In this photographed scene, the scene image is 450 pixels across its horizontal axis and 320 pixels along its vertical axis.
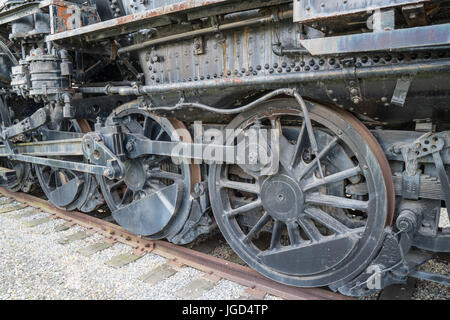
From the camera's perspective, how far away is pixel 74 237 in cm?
416

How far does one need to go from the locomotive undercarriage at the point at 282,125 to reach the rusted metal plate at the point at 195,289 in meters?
0.43

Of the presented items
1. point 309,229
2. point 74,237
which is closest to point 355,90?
point 309,229

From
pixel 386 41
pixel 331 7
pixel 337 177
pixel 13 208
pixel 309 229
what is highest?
pixel 331 7

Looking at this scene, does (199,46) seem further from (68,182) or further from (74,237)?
(68,182)

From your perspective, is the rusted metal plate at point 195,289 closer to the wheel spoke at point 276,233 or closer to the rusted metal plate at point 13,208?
the wheel spoke at point 276,233

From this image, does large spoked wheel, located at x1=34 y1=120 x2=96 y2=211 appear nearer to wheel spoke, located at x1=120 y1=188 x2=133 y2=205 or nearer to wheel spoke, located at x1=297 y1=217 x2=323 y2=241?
wheel spoke, located at x1=120 y1=188 x2=133 y2=205

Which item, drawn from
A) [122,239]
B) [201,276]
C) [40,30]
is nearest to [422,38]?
[201,276]

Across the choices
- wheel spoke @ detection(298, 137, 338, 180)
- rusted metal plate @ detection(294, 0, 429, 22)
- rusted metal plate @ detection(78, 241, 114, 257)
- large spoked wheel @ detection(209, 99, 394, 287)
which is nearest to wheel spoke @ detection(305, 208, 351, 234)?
large spoked wheel @ detection(209, 99, 394, 287)

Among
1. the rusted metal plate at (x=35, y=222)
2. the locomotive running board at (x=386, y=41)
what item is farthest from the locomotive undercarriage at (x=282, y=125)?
the rusted metal plate at (x=35, y=222)

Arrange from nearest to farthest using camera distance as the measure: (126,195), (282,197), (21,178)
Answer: (282,197) < (126,195) < (21,178)

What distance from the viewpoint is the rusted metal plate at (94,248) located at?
12.2 ft

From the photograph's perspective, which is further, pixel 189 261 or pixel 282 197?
pixel 189 261

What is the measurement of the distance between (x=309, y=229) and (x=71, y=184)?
339cm

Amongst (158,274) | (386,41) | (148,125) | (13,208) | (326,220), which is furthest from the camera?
(13,208)
